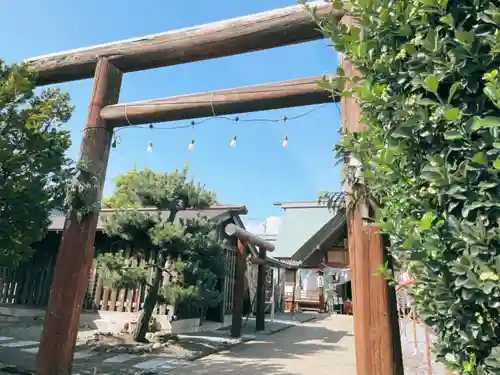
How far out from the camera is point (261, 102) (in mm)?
3836

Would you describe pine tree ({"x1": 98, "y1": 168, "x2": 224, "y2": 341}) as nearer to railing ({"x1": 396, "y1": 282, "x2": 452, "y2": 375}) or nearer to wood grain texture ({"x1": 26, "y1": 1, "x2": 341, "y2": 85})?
wood grain texture ({"x1": 26, "y1": 1, "x2": 341, "y2": 85})

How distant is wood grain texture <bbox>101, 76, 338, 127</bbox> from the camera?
361cm

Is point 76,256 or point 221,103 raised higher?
point 221,103

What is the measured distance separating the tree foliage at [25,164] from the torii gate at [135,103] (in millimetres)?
378

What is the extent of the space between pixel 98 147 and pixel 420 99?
12.4ft

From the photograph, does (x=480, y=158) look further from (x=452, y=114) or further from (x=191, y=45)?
(x=191, y=45)

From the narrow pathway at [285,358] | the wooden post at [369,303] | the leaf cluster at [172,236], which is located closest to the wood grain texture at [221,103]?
the wooden post at [369,303]

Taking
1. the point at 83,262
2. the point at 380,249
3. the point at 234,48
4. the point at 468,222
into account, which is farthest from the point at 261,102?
the point at 468,222

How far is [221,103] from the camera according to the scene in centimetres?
396

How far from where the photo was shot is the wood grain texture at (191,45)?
11.9 feet

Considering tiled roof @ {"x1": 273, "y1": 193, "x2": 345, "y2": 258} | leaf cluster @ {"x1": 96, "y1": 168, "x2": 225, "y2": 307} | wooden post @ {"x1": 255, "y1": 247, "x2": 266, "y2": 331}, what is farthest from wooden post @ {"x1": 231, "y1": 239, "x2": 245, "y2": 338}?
tiled roof @ {"x1": 273, "y1": 193, "x2": 345, "y2": 258}

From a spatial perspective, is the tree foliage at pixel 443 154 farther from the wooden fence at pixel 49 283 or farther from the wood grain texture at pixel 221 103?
the wooden fence at pixel 49 283

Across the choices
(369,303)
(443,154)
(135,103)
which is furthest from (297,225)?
(443,154)

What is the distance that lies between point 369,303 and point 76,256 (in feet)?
A: 10.0
